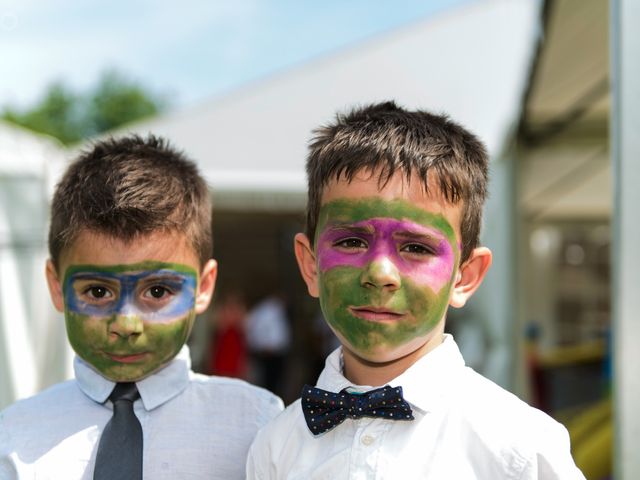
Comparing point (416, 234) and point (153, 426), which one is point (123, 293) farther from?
point (416, 234)

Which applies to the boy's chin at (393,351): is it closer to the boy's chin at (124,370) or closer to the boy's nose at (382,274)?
the boy's nose at (382,274)

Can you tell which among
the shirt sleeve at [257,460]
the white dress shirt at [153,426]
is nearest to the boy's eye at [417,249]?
the shirt sleeve at [257,460]

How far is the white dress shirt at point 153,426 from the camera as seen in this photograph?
5.71 feet

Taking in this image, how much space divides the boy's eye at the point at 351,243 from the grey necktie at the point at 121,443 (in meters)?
0.65

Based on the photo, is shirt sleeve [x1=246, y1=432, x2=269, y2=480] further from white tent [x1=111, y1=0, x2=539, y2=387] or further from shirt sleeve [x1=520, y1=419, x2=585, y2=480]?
white tent [x1=111, y1=0, x2=539, y2=387]

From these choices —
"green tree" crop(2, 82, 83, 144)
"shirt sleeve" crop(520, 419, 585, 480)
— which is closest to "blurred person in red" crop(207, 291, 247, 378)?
"shirt sleeve" crop(520, 419, 585, 480)

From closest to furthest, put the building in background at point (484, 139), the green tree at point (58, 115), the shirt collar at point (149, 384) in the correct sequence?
the shirt collar at point (149, 384), the building in background at point (484, 139), the green tree at point (58, 115)

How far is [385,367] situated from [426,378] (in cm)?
10

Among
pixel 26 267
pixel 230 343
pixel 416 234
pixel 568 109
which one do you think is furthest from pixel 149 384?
pixel 230 343

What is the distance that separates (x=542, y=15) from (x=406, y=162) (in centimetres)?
287

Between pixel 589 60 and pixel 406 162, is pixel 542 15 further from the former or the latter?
pixel 406 162

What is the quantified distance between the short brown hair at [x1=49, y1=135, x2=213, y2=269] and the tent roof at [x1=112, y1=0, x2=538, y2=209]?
475 centimetres

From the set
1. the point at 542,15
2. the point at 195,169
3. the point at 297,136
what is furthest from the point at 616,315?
the point at 297,136

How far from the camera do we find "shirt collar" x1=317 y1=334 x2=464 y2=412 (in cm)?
150
